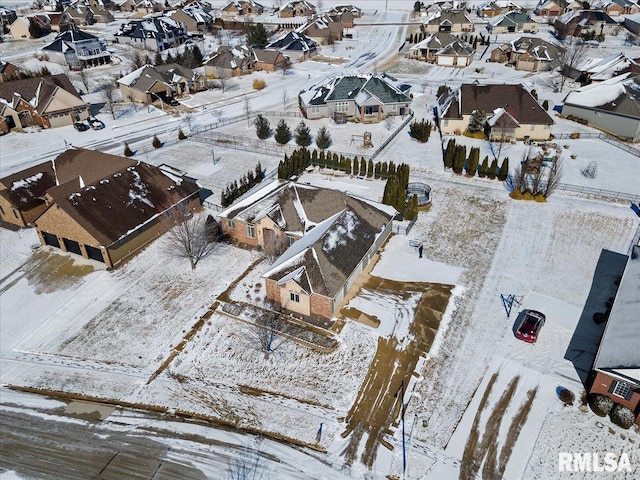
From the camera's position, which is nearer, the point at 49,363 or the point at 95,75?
the point at 49,363

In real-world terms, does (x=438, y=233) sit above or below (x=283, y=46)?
below

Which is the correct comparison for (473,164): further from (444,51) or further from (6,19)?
(6,19)

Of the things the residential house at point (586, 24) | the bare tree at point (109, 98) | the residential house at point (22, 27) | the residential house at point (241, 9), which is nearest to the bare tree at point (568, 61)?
the residential house at point (586, 24)

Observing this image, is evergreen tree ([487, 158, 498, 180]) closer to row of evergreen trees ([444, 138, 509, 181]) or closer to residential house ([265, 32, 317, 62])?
row of evergreen trees ([444, 138, 509, 181])

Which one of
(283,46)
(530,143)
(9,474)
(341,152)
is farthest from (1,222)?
(283,46)

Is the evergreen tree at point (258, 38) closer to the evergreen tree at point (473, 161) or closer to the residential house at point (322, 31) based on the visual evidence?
the residential house at point (322, 31)

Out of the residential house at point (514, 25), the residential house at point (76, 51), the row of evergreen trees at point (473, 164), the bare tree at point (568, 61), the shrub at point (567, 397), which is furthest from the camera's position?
the residential house at point (514, 25)

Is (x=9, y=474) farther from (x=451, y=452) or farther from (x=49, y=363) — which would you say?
(x=451, y=452)
